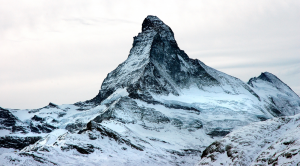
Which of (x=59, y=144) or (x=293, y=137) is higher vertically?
(x=293, y=137)

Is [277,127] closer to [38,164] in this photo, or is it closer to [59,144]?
[38,164]

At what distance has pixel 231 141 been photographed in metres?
135

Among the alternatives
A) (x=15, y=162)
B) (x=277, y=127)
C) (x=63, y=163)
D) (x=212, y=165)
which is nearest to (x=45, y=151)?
(x=63, y=163)

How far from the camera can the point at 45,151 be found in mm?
182500

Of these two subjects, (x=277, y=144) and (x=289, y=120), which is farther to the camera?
(x=289, y=120)

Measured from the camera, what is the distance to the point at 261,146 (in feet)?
421

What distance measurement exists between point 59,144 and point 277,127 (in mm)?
100474

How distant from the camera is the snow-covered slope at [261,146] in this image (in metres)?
111

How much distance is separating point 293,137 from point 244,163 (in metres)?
14.9

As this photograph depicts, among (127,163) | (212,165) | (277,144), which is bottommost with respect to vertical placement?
(127,163)

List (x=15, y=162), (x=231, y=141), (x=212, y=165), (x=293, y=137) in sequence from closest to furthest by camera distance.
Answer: (x=293, y=137) → (x=212, y=165) → (x=231, y=141) → (x=15, y=162)

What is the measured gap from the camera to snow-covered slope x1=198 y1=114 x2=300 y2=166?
111 metres

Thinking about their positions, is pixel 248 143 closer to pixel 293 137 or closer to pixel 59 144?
pixel 293 137

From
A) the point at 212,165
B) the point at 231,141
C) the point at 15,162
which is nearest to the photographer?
the point at 212,165
